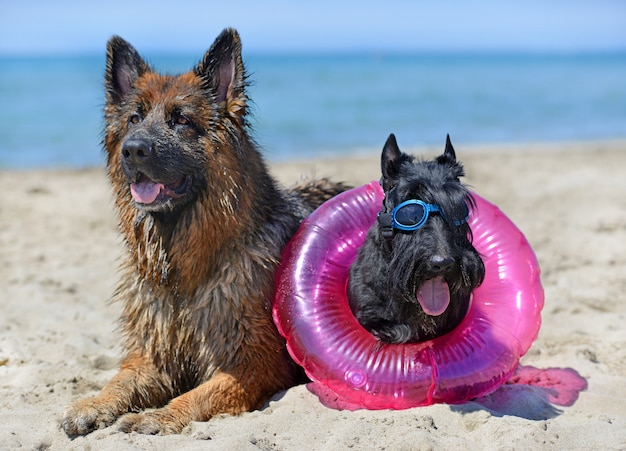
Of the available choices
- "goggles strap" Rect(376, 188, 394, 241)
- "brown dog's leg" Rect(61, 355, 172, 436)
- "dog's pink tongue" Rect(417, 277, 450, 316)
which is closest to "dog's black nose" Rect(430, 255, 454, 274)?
Answer: "dog's pink tongue" Rect(417, 277, 450, 316)

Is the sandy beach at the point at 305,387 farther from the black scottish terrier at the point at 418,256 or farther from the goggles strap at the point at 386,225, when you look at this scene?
the goggles strap at the point at 386,225

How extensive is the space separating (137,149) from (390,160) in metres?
1.59

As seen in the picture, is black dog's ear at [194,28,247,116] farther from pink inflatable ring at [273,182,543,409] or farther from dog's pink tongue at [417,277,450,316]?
dog's pink tongue at [417,277,450,316]

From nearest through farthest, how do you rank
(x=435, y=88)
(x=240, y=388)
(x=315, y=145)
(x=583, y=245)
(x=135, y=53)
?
(x=240, y=388), (x=135, y=53), (x=583, y=245), (x=315, y=145), (x=435, y=88)

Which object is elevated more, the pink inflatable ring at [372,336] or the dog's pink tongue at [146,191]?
the dog's pink tongue at [146,191]

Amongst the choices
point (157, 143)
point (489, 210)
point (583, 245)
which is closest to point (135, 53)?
point (157, 143)

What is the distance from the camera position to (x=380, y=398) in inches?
176

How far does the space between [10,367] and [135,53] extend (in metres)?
2.66

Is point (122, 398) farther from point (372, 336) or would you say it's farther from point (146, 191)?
point (372, 336)

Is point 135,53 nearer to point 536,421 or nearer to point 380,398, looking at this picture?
point 380,398

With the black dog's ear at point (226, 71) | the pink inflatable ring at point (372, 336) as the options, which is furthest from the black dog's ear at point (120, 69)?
the pink inflatable ring at point (372, 336)

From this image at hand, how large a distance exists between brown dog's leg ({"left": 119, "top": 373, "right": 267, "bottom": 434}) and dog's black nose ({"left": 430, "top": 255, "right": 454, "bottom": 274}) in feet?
5.14

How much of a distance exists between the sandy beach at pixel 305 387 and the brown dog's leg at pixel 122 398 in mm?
106

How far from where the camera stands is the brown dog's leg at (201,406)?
4301mm
